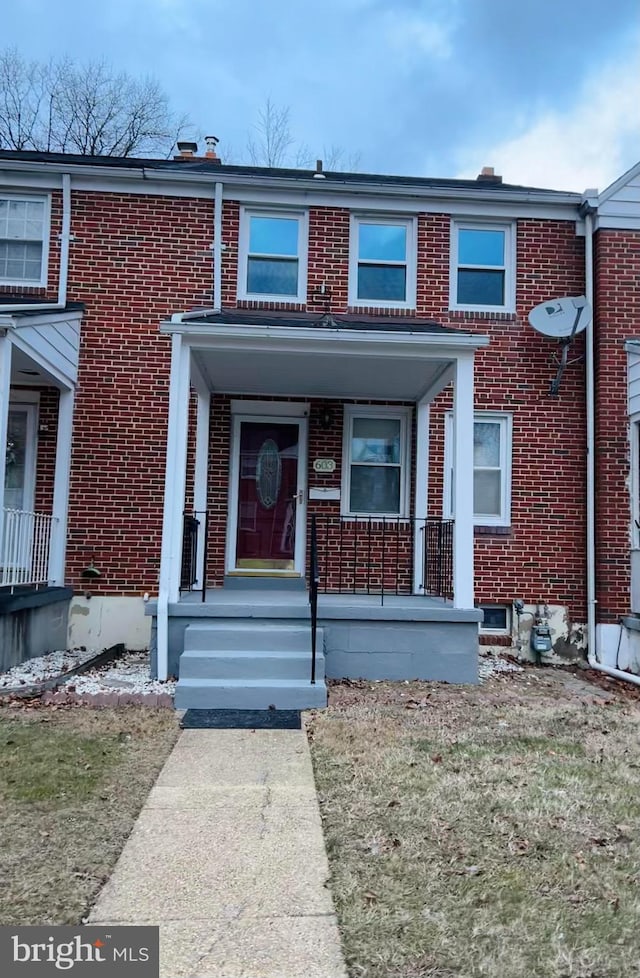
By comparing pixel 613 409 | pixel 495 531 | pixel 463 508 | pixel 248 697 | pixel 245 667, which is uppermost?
pixel 613 409

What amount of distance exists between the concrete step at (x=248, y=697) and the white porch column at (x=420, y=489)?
2969 mm

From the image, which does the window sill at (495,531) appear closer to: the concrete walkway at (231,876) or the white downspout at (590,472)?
the white downspout at (590,472)

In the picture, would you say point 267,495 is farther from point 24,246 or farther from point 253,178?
point 24,246

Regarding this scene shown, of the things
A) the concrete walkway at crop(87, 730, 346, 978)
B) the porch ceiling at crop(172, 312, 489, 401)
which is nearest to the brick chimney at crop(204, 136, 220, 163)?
the porch ceiling at crop(172, 312, 489, 401)

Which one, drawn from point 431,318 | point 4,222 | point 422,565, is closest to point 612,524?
point 422,565

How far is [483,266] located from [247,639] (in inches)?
223

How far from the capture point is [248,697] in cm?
548

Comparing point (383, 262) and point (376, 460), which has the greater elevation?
point (383, 262)

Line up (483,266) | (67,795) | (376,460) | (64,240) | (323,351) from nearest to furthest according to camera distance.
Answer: (67,795)
(323,351)
(64,240)
(376,460)
(483,266)

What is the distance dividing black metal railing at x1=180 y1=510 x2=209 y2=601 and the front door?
0.72 metres

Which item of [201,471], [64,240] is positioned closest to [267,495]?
[201,471]

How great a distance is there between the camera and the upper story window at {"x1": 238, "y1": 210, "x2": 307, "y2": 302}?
8602 millimetres

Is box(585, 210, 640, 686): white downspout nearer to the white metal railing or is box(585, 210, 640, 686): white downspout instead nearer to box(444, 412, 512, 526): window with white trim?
box(444, 412, 512, 526): window with white trim

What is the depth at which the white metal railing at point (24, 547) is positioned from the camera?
680 cm
